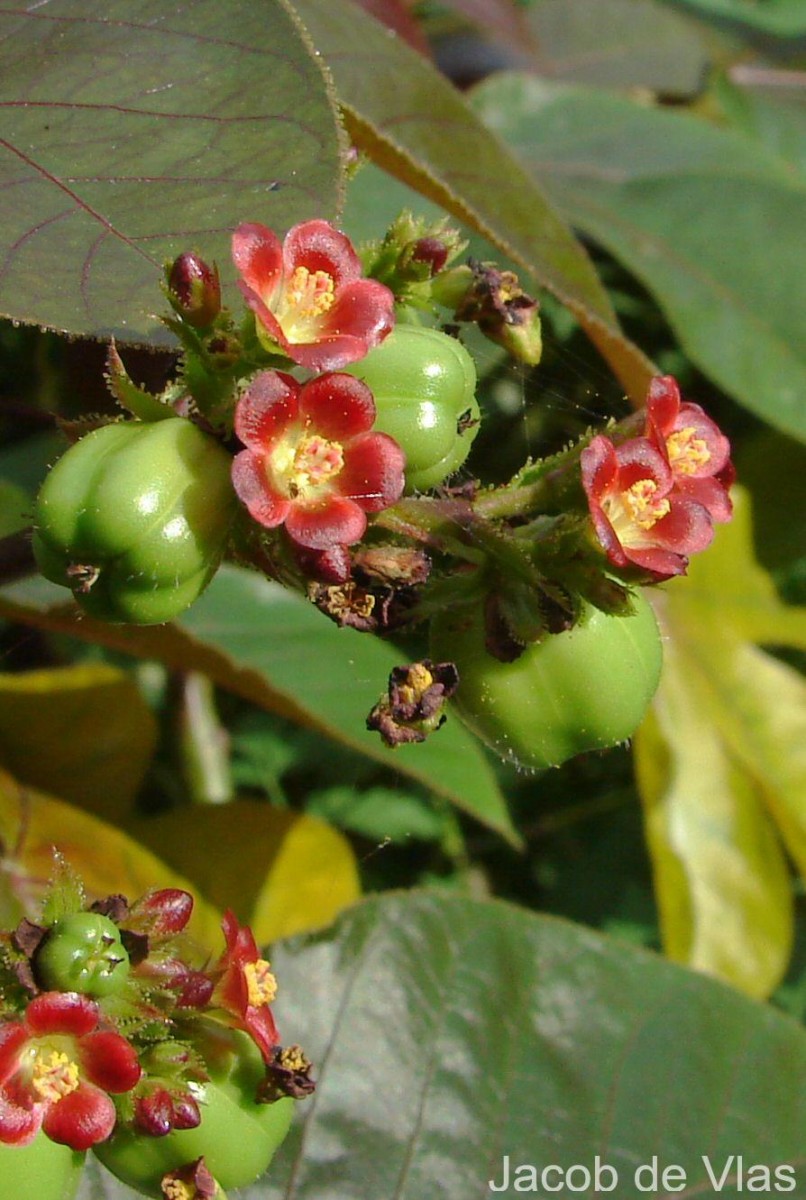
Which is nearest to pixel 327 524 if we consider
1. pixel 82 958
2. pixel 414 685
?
pixel 414 685

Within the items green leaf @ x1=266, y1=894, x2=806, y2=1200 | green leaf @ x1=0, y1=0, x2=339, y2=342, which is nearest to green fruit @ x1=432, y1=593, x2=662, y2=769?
green leaf @ x1=0, y1=0, x2=339, y2=342

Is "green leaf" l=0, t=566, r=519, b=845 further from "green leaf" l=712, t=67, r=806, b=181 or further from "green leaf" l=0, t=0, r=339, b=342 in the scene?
"green leaf" l=712, t=67, r=806, b=181

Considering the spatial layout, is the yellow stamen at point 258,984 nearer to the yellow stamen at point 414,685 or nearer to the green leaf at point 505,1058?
the yellow stamen at point 414,685

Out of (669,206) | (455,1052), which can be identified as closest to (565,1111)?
(455,1052)

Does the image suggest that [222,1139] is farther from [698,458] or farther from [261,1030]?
[698,458]

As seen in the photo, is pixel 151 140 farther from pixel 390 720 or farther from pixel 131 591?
pixel 390 720

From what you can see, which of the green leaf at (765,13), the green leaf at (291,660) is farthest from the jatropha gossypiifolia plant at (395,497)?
the green leaf at (765,13)
